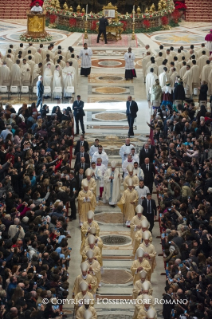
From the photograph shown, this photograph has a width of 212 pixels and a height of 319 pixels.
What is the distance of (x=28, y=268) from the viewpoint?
16.6 meters

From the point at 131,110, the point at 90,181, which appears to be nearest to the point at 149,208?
the point at 90,181

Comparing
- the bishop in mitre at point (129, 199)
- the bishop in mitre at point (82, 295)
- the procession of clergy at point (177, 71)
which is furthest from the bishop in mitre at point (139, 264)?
the procession of clergy at point (177, 71)

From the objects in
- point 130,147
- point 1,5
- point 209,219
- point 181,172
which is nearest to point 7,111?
point 130,147

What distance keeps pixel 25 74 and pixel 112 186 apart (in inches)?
384

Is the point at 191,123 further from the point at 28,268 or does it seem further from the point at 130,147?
the point at 28,268

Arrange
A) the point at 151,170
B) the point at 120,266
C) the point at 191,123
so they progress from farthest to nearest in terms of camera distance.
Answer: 1. the point at 191,123
2. the point at 151,170
3. the point at 120,266

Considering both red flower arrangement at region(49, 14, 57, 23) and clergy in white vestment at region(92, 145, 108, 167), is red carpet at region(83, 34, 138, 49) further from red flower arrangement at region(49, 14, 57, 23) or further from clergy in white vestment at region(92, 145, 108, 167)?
clergy in white vestment at region(92, 145, 108, 167)

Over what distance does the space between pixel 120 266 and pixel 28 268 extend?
3.88 meters

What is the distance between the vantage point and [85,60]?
110ft

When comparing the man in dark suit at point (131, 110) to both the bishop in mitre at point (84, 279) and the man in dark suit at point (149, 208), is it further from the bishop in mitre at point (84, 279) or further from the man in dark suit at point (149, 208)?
the bishop in mitre at point (84, 279)

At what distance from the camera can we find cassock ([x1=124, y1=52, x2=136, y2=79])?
3294cm

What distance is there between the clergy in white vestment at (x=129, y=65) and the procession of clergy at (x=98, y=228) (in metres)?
9.04

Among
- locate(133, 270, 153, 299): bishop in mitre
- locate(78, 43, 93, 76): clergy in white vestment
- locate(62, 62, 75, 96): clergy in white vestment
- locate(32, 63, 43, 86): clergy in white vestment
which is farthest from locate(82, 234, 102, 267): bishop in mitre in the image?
locate(78, 43, 93, 76): clergy in white vestment

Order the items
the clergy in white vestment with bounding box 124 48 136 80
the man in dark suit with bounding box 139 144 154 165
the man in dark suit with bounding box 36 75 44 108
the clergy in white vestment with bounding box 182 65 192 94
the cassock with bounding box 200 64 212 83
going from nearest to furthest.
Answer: the man in dark suit with bounding box 139 144 154 165 → the man in dark suit with bounding box 36 75 44 108 → the clergy in white vestment with bounding box 182 65 192 94 → the cassock with bounding box 200 64 212 83 → the clergy in white vestment with bounding box 124 48 136 80
